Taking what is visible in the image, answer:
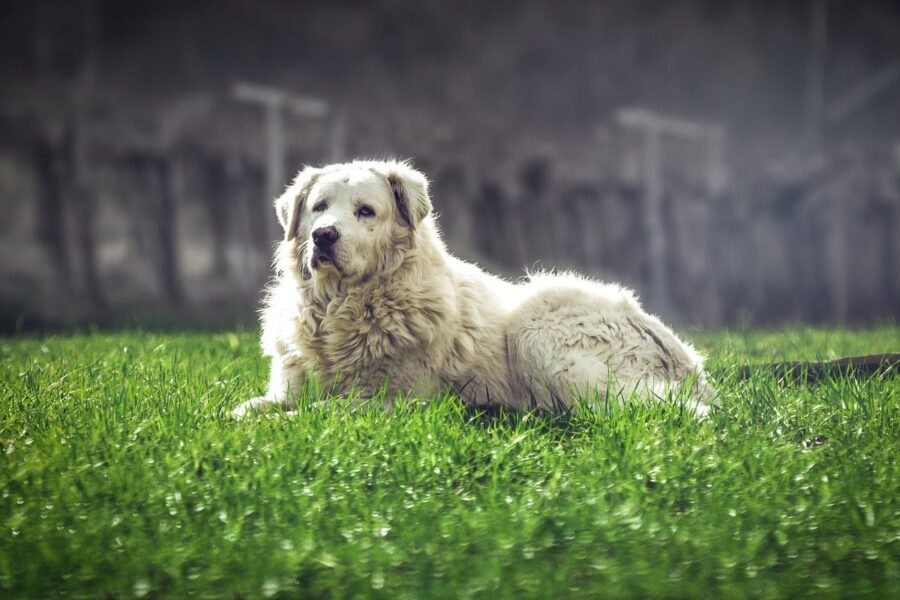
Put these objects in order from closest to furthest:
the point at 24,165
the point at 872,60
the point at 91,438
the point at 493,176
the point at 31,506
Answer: the point at 31,506 → the point at 91,438 → the point at 24,165 → the point at 493,176 → the point at 872,60

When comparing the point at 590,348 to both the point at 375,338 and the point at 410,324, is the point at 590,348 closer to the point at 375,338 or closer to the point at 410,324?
the point at 410,324

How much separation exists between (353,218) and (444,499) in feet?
5.75

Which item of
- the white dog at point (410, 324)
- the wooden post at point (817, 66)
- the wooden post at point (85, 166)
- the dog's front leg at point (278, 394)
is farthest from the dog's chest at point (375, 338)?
the wooden post at point (817, 66)

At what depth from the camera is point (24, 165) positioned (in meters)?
9.73

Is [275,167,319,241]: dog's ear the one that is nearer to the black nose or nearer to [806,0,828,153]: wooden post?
the black nose

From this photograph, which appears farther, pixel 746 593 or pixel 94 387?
pixel 94 387

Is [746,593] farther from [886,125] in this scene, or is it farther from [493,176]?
[886,125]

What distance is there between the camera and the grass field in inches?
104

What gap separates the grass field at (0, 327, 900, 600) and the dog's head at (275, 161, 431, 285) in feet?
2.67

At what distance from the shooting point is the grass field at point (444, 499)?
2635 mm

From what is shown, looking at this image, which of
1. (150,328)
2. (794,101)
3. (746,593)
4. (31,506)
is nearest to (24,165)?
(150,328)

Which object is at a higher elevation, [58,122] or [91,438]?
[58,122]

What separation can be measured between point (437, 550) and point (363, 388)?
1748 mm

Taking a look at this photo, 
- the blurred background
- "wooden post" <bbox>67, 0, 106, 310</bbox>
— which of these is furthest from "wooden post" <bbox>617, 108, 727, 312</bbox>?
"wooden post" <bbox>67, 0, 106, 310</bbox>
